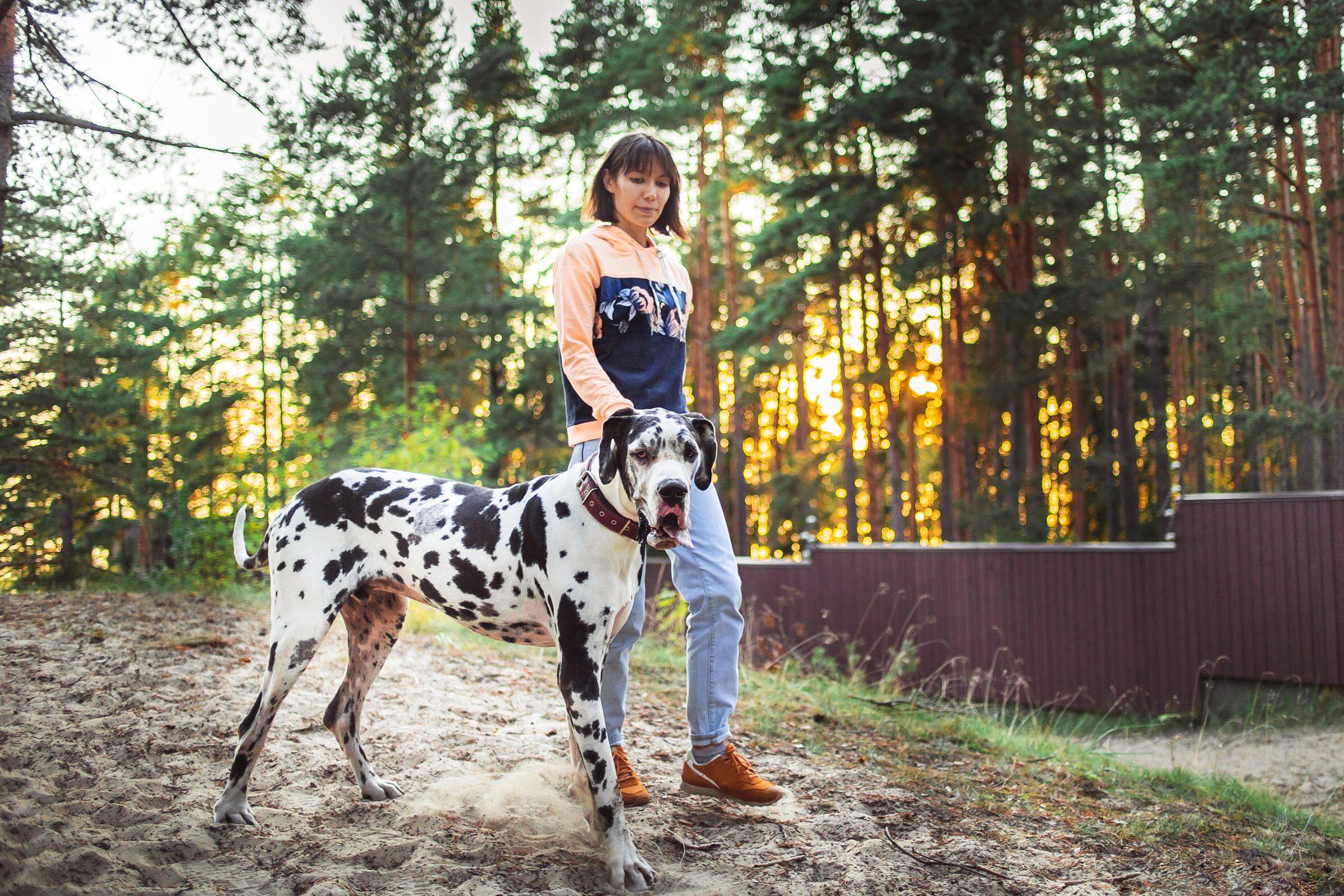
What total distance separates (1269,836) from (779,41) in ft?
54.0

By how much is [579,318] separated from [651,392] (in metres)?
0.36

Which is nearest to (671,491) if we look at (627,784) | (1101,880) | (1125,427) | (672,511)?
(672,511)

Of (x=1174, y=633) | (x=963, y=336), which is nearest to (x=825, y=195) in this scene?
(x=963, y=336)

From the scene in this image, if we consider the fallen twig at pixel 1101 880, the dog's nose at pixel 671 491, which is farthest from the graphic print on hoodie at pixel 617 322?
the fallen twig at pixel 1101 880

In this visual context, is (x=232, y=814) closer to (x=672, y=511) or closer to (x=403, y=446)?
(x=672, y=511)

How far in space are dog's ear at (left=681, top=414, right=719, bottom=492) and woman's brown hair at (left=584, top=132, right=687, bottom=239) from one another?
0.87 meters

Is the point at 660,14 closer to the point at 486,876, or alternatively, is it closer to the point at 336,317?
the point at 336,317

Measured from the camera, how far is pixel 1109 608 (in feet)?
33.9

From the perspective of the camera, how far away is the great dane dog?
250 centimetres

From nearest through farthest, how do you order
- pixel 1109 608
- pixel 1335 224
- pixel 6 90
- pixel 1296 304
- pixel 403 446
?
pixel 6 90 → pixel 403 446 → pixel 1109 608 → pixel 1335 224 → pixel 1296 304

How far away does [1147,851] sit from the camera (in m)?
3.19

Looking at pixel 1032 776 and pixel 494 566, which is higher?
pixel 494 566

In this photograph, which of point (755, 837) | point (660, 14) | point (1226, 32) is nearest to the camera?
point (755, 837)

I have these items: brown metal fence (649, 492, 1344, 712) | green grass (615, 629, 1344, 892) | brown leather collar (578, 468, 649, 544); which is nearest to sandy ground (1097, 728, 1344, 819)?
green grass (615, 629, 1344, 892)
